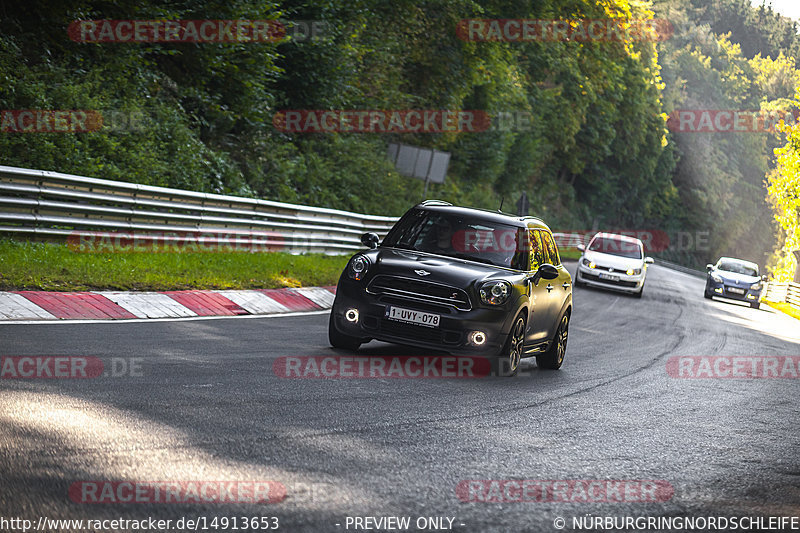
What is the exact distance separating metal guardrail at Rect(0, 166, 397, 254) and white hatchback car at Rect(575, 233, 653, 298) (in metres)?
8.71

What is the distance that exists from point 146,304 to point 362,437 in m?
5.97

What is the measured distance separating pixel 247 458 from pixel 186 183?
15.8m

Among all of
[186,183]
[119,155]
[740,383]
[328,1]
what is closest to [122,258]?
[119,155]

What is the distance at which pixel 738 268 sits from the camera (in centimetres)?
3488

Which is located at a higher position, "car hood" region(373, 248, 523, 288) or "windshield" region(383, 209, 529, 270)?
"windshield" region(383, 209, 529, 270)

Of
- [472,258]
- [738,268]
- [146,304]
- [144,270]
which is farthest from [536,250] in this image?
[738,268]

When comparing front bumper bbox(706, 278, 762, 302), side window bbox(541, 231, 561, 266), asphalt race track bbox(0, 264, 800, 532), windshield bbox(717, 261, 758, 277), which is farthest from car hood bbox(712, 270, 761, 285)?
side window bbox(541, 231, 561, 266)

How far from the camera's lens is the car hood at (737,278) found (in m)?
33.5

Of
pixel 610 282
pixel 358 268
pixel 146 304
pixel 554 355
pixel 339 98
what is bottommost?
pixel 610 282

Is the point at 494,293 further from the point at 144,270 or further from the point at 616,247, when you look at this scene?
the point at 616,247

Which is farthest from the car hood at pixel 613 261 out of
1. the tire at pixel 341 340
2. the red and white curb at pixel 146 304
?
the tire at pixel 341 340

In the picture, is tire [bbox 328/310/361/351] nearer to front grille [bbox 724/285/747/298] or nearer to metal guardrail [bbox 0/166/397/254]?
metal guardrail [bbox 0/166/397/254]

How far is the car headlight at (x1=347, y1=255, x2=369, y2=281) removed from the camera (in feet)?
A: 31.6

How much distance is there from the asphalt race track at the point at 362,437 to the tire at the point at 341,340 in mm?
162
